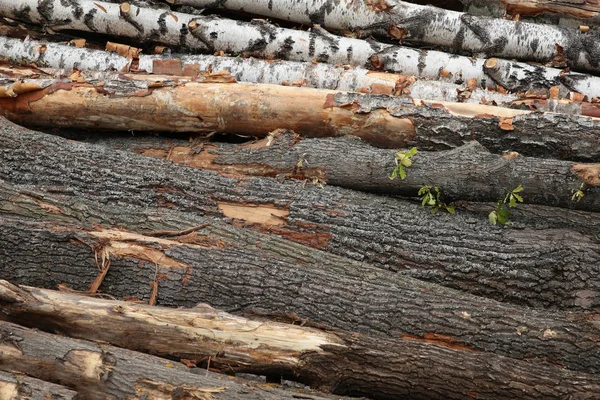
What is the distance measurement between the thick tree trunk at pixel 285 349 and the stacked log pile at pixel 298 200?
0.04ft

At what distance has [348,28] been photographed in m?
5.73

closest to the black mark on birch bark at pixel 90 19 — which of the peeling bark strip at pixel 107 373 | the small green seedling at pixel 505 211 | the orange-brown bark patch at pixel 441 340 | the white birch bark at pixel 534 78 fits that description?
the peeling bark strip at pixel 107 373

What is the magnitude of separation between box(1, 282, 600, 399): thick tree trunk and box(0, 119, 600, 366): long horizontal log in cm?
21

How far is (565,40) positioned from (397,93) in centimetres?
174

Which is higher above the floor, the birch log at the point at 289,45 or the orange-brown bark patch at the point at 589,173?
the birch log at the point at 289,45

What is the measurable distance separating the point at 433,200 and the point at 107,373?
232 cm

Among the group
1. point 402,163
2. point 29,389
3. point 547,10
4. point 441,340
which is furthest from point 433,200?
point 547,10

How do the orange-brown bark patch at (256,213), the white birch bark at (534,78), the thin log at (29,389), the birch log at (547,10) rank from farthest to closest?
the birch log at (547,10)
the white birch bark at (534,78)
the orange-brown bark patch at (256,213)
the thin log at (29,389)

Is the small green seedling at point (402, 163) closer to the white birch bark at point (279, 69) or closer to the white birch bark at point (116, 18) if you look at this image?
the white birch bark at point (279, 69)

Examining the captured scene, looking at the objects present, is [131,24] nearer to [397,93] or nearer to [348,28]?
[348,28]

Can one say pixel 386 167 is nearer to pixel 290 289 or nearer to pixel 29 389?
pixel 290 289

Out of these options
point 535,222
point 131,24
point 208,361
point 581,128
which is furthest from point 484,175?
point 131,24

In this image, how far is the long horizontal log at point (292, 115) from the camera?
439 cm

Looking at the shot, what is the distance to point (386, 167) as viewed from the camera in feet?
14.0
